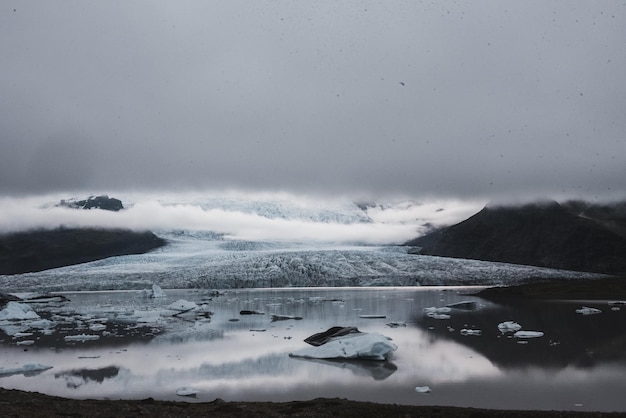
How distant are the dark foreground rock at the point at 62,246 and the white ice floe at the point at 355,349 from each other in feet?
439

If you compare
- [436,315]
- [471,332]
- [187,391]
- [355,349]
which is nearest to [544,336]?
[471,332]

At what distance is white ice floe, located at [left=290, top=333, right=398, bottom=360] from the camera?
61.5 feet

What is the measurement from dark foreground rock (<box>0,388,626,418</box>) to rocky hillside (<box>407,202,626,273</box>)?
375ft

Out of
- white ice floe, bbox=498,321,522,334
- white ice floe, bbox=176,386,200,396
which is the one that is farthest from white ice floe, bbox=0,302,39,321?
white ice floe, bbox=498,321,522,334

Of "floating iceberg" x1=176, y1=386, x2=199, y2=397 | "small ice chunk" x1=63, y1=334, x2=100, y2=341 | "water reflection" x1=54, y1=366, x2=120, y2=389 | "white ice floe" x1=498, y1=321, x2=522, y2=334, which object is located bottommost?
"small ice chunk" x1=63, y1=334, x2=100, y2=341

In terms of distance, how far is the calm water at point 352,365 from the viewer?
44.6ft

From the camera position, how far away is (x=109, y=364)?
62.7 ft

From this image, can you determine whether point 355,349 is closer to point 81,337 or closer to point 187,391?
point 187,391

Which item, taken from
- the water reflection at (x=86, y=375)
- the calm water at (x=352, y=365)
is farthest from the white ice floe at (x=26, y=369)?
the water reflection at (x=86, y=375)

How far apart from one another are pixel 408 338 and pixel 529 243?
118 m

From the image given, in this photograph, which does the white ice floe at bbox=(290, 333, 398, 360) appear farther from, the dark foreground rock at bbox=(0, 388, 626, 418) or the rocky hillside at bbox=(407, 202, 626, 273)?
the rocky hillside at bbox=(407, 202, 626, 273)

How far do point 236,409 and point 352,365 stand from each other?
726 cm

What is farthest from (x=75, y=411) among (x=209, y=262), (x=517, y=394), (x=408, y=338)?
(x=209, y=262)

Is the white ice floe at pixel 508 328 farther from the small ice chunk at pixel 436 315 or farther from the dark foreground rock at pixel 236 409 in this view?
the dark foreground rock at pixel 236 409
